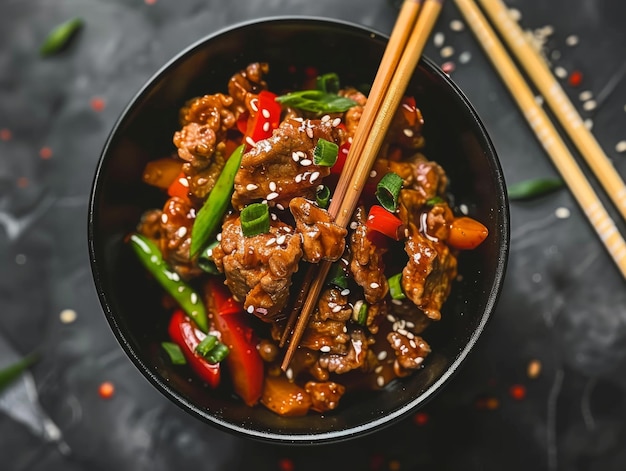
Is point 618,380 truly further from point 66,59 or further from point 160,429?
point 66,59

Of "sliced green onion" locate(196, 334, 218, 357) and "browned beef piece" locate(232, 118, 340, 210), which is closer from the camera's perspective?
"browned beef piece" locate(232, 118, 340, 210)

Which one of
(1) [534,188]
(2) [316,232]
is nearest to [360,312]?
(2) [316,232]

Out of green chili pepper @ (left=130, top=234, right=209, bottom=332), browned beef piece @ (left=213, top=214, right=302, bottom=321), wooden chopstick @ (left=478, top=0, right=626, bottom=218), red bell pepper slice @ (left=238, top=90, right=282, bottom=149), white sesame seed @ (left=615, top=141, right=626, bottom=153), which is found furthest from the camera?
white sesame seed @ (left=615, top=141, right=626, bottom=153)

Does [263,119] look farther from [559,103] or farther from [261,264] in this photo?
[559,103]

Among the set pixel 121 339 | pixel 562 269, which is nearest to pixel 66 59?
pixel 121 339

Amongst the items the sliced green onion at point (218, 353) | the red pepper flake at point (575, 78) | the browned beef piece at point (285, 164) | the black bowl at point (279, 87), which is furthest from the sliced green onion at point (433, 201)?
the red pepper flake at point (575, 78)

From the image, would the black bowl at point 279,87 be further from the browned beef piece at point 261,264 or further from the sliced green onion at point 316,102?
the browned beef piece at point 261,264

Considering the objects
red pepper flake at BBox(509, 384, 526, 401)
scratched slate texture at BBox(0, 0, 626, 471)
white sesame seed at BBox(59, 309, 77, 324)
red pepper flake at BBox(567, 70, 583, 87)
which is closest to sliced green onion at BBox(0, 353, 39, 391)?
scratched slate texture at BBox(0, 0, 626, 471)

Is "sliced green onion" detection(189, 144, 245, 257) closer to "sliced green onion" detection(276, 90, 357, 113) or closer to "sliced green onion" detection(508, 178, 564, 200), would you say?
"sliced green onion" detection(276, 90, 357, 113)
